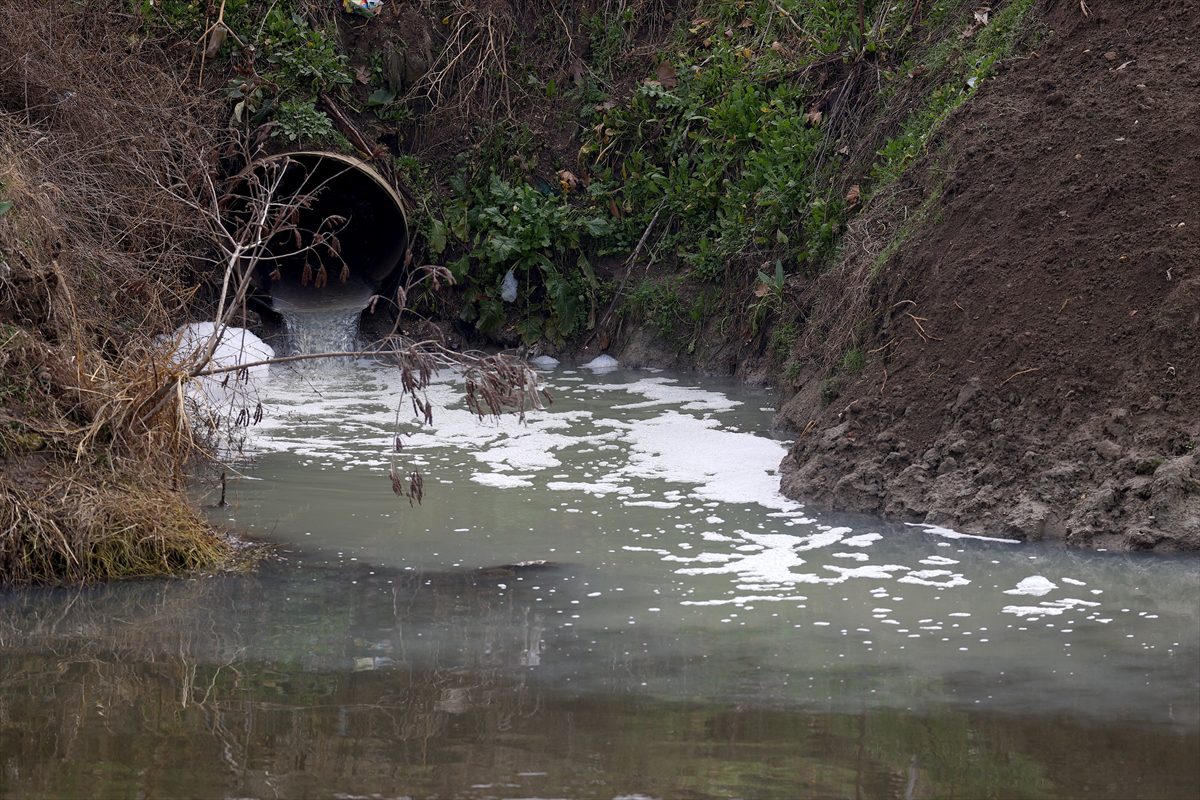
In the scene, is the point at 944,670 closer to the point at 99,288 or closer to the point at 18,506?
the point at 18,506

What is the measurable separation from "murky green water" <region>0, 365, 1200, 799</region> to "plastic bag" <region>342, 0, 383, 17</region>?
7384mm

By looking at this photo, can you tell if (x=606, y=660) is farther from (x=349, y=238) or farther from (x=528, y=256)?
(x=349, y=238)

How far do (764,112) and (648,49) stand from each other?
91.5 inches

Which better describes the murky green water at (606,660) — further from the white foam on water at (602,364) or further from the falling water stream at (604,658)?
the white foam on water at (602,364)

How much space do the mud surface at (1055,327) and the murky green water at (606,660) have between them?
380 millimetres

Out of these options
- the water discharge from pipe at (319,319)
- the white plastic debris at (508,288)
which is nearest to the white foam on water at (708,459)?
the white plastic debris at (508,288)

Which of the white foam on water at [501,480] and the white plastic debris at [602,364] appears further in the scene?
the white plastic debris at [602,364]

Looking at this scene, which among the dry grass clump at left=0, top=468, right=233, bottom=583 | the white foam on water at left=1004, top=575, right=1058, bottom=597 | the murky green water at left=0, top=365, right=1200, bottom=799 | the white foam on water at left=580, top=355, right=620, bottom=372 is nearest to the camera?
the murky green water at left=0, top=365, right=1200, bottom=799

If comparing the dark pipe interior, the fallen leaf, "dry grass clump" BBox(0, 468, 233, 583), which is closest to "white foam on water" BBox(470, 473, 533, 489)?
"dry grass clump" BBox(0, 468, 233, 583)

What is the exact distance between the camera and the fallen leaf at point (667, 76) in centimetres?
1355

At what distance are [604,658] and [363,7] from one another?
10436 mm

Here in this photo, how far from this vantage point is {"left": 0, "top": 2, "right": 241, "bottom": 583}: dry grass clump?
6168 millimetres

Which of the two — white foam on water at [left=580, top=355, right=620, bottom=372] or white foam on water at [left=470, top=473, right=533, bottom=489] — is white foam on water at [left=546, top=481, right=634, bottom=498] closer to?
white foam on water at [left=470, top=473, right=533, bottom=489]

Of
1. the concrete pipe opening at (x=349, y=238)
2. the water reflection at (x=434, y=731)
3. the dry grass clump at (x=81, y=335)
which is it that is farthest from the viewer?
the concrete pipe opening at (x=349, y=238)
